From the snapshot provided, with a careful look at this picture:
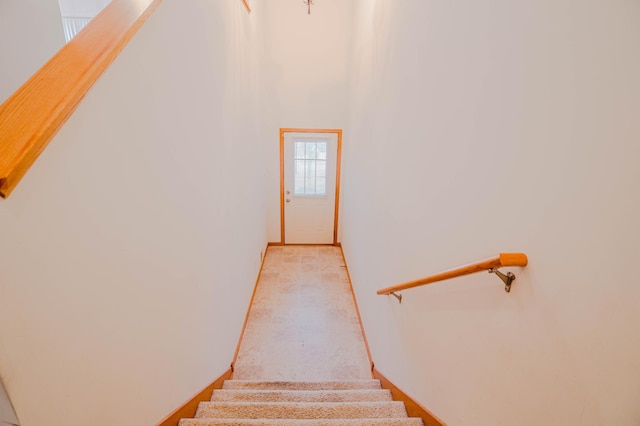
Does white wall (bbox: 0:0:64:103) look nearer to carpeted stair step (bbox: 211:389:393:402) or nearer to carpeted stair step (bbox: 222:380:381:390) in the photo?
carpeted stair step (bbox: 211:389:393:402)

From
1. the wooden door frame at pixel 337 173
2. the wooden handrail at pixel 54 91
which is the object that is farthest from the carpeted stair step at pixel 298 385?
the wooden door frame at pixel 337 173

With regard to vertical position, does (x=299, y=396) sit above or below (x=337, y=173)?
below

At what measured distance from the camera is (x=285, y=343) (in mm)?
2570

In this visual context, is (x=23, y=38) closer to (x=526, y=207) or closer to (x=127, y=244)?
(x=127, y=244)

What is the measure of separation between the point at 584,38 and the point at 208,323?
201cm

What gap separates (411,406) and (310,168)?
11.5ft

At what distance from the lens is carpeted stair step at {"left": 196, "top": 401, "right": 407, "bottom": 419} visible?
4.85 feet

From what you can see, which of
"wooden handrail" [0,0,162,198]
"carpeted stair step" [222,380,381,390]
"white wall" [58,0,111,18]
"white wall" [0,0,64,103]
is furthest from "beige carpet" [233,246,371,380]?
"white wall" [58,0,111,18]

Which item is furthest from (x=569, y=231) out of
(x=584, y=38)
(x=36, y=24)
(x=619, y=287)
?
(x=36, y=24)

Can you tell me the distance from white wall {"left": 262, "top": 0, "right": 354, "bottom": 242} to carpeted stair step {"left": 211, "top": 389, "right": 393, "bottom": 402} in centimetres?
328

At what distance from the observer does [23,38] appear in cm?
131

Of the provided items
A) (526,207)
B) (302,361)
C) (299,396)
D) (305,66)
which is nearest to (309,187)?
(305,66)

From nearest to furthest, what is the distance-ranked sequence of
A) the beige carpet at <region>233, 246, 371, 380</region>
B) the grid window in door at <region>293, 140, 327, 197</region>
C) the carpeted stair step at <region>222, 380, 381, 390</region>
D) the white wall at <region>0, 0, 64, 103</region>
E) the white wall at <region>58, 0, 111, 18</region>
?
the white wall at <region>0, 0, 64, 103</region> < the carpeted stair step at <region>222, 380, 381, 390</region> < the beige carpet at <region>233, 246, 371, 380</region> < the white wall at <region>58, 0, 111, 18</region> < the grid window in door at <region>293, 140, 327, 197</region>

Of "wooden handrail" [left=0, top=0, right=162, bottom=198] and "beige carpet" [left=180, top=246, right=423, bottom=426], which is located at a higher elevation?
"wooden handrail" [left=0, top=0, right=162, bottom=198]
